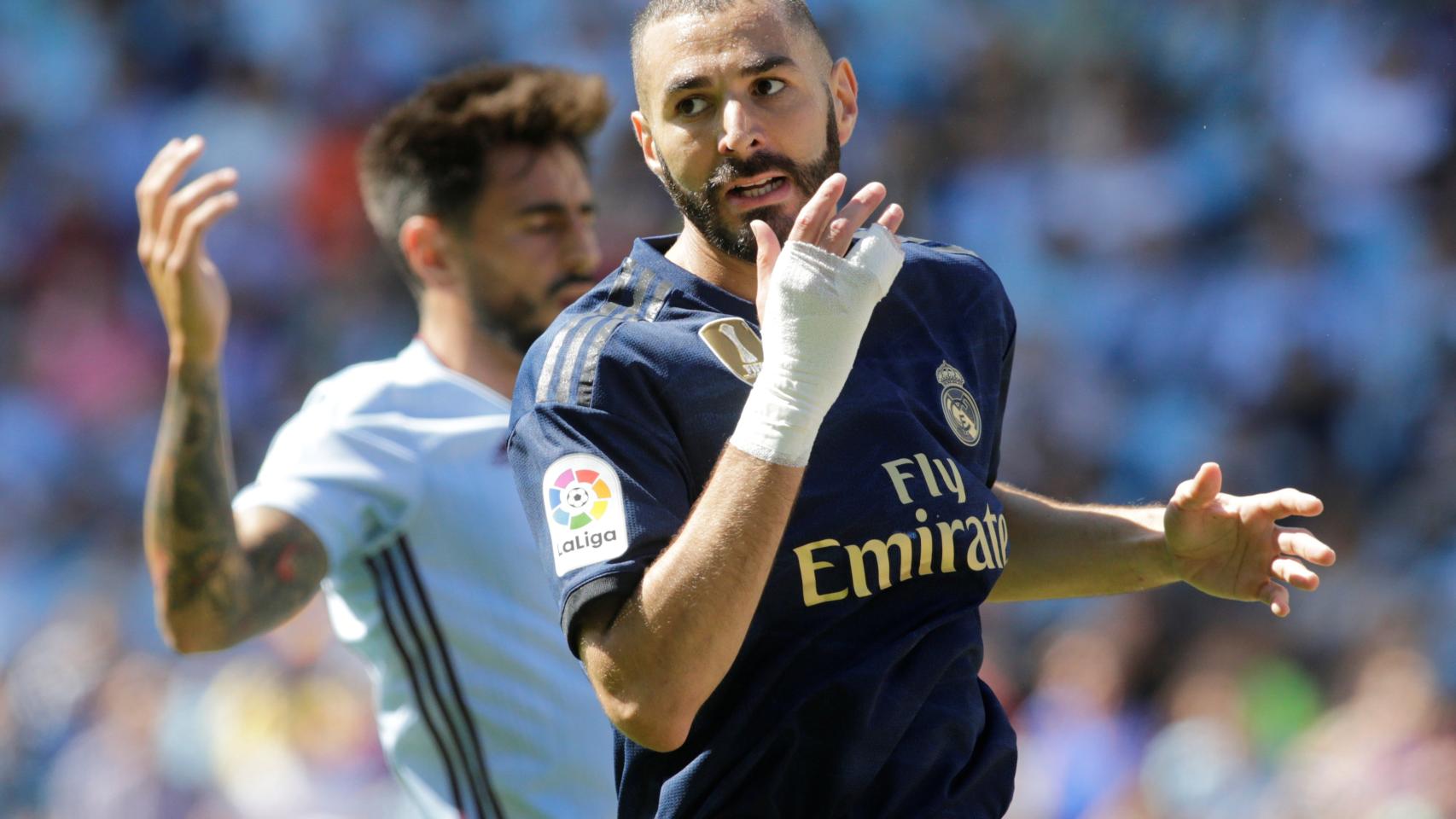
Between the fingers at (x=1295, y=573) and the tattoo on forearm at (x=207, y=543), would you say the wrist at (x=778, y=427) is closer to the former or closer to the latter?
the fingers at (x=1295, y=573)

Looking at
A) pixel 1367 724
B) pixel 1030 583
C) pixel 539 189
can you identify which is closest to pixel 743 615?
pixel 1030 583

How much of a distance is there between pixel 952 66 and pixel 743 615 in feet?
29.0

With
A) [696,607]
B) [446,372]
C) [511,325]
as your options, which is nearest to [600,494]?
[696,607]

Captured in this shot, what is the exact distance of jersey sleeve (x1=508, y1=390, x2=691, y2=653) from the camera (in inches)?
108

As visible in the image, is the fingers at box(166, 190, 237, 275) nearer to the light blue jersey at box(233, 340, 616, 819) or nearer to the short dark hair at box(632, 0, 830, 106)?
the light blue jersey at box(233, 340, 616, 819)

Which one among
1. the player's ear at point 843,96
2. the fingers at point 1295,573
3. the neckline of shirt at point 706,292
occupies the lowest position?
Answer: the fingers at point 1295,573

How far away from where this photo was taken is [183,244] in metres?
4.04

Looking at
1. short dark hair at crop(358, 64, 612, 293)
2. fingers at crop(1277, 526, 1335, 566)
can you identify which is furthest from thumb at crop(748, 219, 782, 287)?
short dark hair at crop(358, 64, 612, 293)

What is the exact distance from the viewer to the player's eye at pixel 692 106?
3156 millimetres

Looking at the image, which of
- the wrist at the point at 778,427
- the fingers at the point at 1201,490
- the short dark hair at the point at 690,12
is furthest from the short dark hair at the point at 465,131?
the wrist at the point at 778,427

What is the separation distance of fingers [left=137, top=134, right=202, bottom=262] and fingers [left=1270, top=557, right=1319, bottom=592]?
2.44 metres

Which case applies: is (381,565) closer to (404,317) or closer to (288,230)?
(404,317)

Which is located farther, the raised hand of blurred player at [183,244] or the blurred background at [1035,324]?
the blurred background at [1035,324]

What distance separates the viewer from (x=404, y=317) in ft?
38.3
